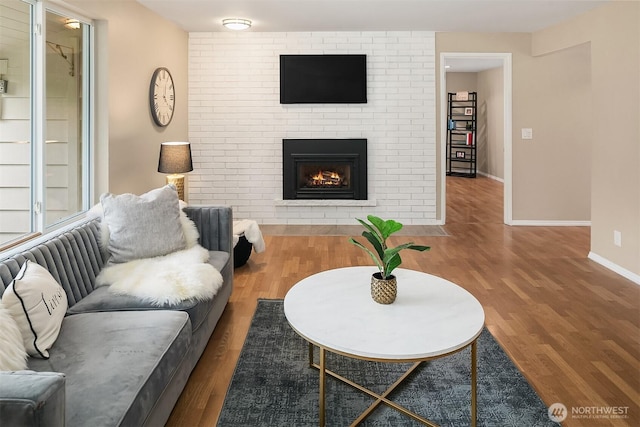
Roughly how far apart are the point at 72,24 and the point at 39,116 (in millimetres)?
916

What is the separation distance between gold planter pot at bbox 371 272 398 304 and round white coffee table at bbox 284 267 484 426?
0.09ft

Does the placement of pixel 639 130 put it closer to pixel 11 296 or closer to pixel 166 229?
pixel 166 229

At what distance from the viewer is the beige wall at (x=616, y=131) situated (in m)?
4.12

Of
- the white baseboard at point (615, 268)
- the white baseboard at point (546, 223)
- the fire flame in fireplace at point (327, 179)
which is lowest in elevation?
the white baseboard at point (615, 268)

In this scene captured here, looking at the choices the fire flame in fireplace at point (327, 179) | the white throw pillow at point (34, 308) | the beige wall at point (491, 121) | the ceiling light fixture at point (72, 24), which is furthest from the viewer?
the beige wall at point (491, 121)

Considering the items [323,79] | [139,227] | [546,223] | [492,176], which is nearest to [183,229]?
[139,227]

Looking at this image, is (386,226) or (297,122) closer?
(386,226)

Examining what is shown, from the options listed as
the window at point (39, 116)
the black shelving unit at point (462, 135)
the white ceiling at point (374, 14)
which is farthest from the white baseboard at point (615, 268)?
the black shelving unit at point (462, 135)

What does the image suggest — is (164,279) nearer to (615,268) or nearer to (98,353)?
(98,353)

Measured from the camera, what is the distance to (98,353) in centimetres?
180

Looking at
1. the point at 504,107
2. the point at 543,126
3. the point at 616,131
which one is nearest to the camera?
the point at 616,131

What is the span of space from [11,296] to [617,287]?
13.4 ft

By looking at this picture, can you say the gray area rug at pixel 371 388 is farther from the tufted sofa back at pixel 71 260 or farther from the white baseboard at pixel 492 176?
the white baseboard at pixel 492 176

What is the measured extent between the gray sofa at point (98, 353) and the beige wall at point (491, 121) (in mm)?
9181
